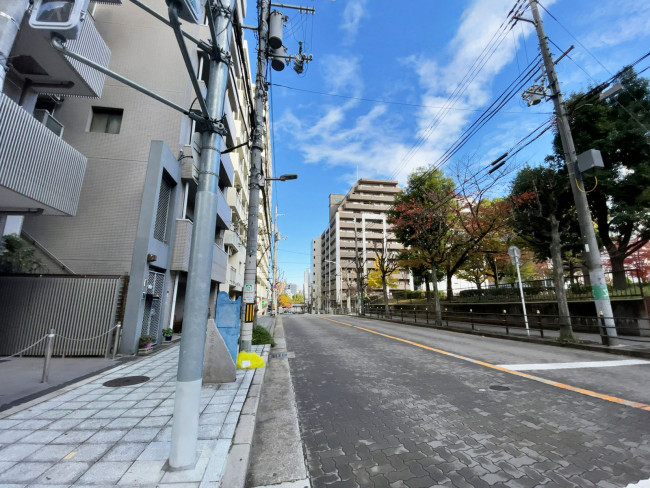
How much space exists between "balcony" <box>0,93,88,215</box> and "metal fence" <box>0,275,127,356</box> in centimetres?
233

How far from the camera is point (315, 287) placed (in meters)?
106

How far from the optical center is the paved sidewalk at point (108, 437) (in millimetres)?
2695

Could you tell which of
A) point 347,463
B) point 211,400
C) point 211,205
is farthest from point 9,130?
point 347,463

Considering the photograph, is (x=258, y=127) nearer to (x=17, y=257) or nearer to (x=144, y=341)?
(x=144, y=341)

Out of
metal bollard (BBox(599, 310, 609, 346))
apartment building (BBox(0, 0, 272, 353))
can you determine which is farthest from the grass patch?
metal bollard (BBox(599, 310, 609, 346))

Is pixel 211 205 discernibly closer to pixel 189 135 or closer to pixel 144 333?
pixel 144 333

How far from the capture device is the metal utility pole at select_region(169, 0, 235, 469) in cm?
281

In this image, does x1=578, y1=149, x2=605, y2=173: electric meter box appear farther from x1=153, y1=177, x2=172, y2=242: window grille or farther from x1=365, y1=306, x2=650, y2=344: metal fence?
x1=153, y1=177, x2=172, y2=242: window grille

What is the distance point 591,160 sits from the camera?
10.1 metres

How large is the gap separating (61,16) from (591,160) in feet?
46.1

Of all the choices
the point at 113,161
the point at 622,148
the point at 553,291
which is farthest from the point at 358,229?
the point at 113,161

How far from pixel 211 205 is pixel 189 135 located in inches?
472

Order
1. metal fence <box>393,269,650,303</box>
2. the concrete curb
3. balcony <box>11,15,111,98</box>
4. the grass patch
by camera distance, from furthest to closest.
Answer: metal fence <box>393,269,650,303</box>, the grass patch, balcony <box>11,15,111,98</box>, the concrete curb

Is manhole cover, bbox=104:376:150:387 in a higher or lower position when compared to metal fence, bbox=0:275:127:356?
lower
